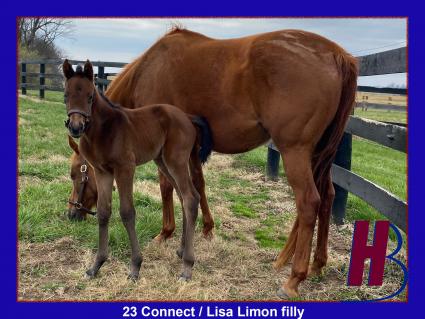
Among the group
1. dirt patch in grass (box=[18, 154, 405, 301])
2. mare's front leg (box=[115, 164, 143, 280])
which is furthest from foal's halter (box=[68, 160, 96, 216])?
mare's front leg (box=[115, 164, 143, 280])

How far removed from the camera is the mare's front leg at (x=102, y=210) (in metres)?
3.18

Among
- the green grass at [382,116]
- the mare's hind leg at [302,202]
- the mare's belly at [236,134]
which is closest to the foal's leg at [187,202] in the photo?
the mare's belly at [236,134]

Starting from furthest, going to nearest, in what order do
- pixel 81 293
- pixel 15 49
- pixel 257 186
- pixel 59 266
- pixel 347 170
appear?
pixel 257 186 < pixel 347 170 < pixel 59 266 < pixel 81 293 < pixel 15 49

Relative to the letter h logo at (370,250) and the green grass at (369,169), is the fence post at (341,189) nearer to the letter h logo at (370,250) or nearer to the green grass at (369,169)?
the green grass at (369,169)

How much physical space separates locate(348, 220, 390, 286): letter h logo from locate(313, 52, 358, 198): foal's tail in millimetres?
764

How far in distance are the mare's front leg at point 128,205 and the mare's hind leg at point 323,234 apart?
1504mm

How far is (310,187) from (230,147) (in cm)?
79

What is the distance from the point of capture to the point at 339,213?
15.8ft

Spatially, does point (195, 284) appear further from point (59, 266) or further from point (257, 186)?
point (257, 186)

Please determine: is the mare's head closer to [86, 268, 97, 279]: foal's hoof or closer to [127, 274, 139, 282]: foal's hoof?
[86, 268, 97, 279]: foal's hoof

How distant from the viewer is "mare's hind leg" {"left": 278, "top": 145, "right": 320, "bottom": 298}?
3100 mm

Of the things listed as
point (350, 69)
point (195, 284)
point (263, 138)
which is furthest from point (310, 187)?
point (195, 284)

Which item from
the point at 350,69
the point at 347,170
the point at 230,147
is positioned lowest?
the point at 347,170

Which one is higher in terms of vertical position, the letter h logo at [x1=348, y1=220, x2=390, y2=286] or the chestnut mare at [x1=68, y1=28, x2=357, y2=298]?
the chestnut mare at [x1=68, y1=28, x2=357, y2=298]
